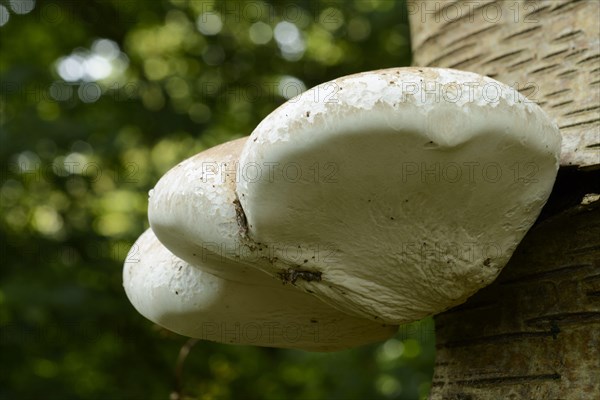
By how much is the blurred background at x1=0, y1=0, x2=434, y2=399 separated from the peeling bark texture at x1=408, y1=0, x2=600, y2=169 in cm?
157

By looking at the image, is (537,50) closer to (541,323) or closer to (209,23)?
(541,323)

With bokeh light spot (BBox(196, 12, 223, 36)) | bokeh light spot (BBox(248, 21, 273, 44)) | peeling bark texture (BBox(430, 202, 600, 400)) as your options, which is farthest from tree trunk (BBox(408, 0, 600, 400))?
bokeh light spot (BBox(196, 12, 223, 36))

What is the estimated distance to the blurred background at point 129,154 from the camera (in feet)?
11.4

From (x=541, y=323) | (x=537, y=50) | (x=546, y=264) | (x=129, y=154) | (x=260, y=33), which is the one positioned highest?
(x=260, y=33)

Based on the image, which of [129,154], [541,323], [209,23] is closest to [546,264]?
[541,323]

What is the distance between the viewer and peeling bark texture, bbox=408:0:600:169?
1.38m

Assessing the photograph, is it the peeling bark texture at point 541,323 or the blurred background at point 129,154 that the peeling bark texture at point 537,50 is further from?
the blurred background at point 129,154

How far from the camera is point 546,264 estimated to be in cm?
137

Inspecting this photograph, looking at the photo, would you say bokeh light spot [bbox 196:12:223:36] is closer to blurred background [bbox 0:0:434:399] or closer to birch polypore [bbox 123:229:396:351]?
blurred background [bbox 0:0:434:399]

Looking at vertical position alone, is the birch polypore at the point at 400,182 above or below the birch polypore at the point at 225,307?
above

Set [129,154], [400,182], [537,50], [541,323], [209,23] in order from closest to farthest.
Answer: [400,182] < [541,323] < [537,50] < [129,154] < [209,23]

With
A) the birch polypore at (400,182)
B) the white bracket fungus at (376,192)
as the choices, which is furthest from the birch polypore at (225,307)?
the birch polypore at (400,182)

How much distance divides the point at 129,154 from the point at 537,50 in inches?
146

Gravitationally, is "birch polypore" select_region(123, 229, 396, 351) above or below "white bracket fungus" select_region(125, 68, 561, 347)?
below
